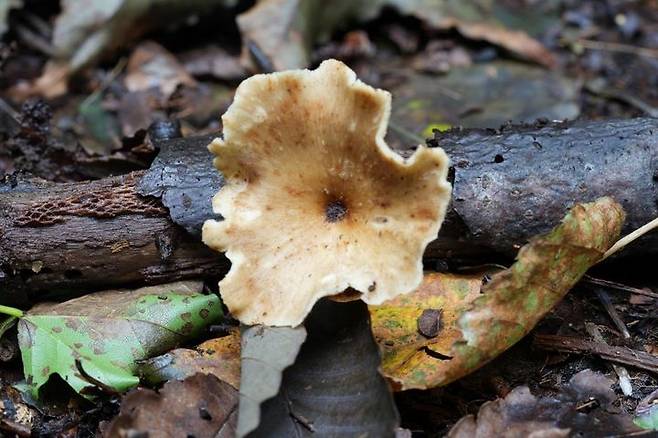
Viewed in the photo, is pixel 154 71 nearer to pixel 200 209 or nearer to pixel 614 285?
pixel 200 209

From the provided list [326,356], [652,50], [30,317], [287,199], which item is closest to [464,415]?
[326,356]

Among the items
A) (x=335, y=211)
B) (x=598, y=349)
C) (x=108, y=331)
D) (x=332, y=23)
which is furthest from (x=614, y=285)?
(x=332, y=23)

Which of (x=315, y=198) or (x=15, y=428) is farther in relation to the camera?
(x=315, y=198)

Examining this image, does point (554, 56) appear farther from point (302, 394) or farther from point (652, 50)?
point (302, 394)

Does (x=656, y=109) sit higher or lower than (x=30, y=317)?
lower

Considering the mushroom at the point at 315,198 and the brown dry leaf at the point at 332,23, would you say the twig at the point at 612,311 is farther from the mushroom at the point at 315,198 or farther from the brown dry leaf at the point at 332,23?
the brown dry leaf at the point at 332,23

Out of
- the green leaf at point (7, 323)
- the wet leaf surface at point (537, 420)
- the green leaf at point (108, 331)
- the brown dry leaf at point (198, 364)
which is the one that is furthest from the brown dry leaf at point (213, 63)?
the wet leaf surface at point (537, 420)
